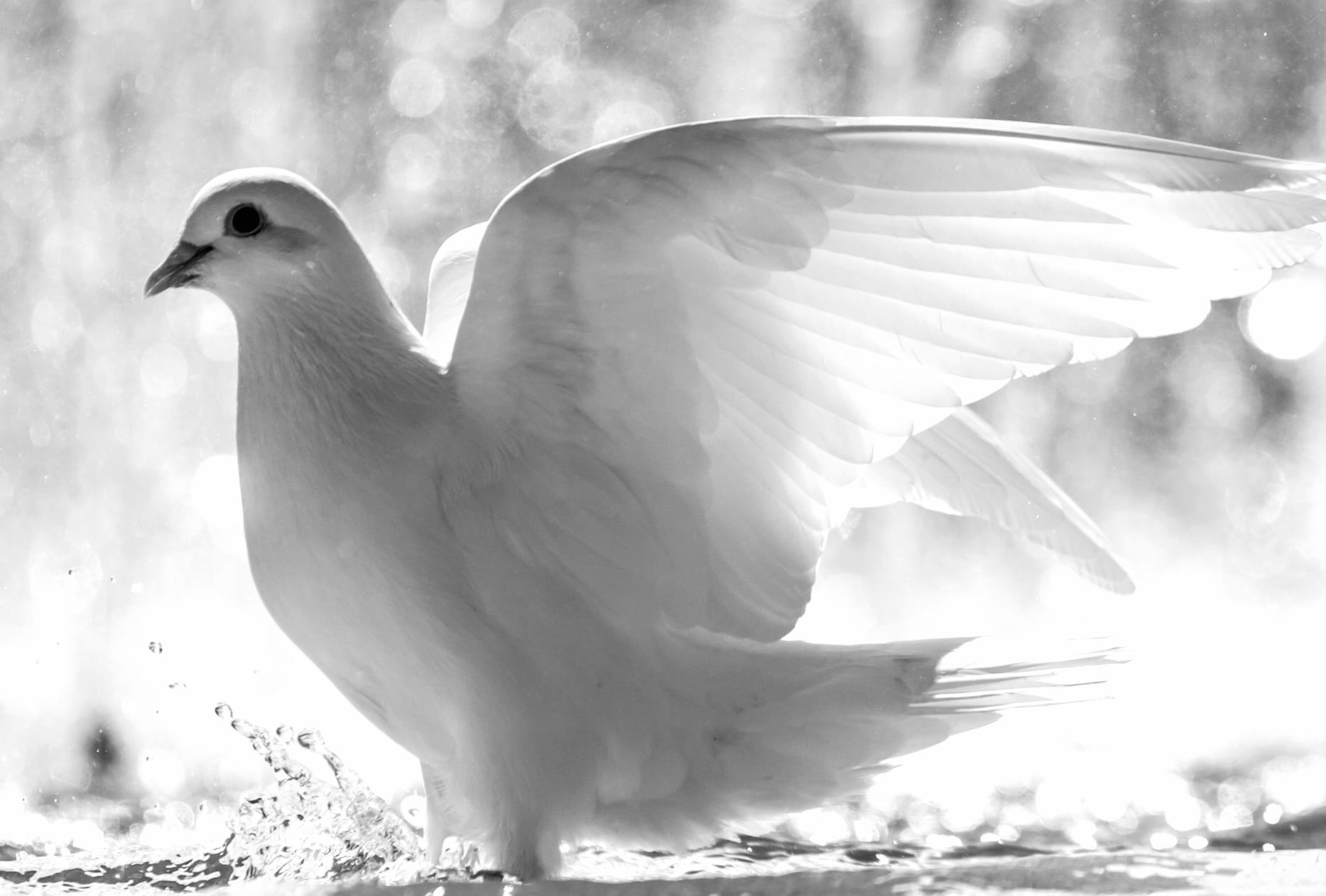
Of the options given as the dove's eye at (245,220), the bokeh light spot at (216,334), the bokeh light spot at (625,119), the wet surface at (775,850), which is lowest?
the wet surface at (775,850)

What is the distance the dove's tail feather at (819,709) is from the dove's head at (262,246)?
779 mm

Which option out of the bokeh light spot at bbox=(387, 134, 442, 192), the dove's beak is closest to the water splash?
the dove's beak

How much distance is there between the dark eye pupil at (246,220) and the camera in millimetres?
2100

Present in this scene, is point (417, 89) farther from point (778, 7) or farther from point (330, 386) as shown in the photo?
point (330, 386)

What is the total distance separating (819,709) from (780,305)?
62cm

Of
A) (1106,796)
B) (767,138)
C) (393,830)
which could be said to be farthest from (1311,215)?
(1106,796)

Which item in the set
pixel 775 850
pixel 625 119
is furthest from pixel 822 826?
pixel 625 119

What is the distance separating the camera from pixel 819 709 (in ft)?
7.27

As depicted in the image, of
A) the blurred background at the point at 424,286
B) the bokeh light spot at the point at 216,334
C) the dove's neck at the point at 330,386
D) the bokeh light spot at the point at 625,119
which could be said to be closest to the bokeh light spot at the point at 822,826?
→ the blurred background at the point at 424,286

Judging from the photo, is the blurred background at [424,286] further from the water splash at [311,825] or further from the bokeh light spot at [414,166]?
the water splash at [311,825]

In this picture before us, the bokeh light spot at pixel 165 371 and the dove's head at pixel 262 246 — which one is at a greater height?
the bokeh light spot at pixel 165 371

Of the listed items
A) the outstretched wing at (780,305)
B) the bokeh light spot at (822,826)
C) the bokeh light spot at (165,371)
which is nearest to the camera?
the outstretched wing at (780,305)

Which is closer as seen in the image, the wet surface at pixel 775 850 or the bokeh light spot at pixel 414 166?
the wet surface at pixel 775 850

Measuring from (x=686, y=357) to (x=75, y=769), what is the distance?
112 inches
